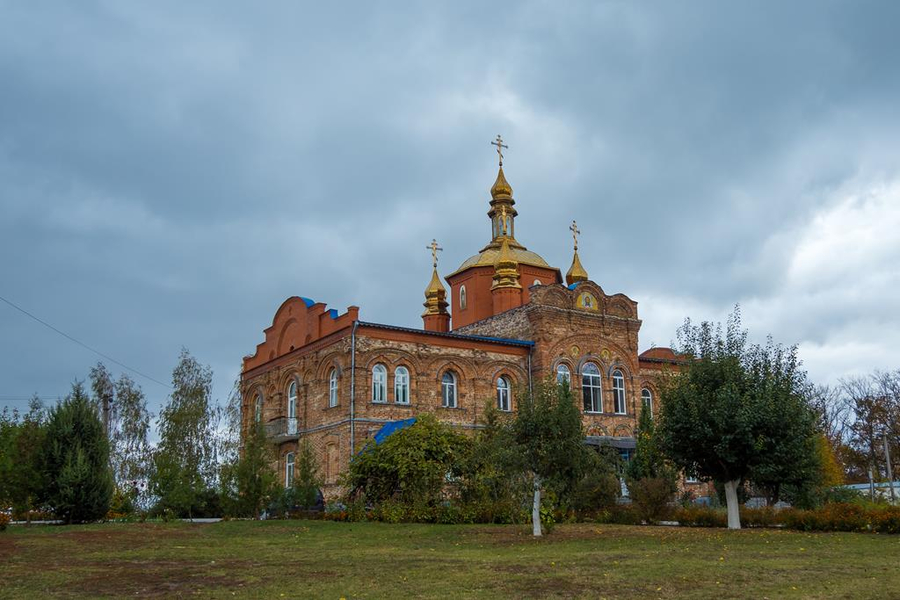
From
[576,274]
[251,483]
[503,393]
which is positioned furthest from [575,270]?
[251,483]

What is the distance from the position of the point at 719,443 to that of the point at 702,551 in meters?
6.62

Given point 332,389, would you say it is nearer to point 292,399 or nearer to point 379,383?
point 379,383

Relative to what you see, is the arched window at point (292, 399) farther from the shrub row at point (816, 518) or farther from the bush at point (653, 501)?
the shrub row at point (816, 518)

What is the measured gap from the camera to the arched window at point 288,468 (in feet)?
114

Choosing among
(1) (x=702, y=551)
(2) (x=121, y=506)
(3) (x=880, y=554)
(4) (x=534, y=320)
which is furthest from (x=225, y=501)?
(3) (x=880, y=554)

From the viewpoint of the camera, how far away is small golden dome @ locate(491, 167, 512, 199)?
4475 cm

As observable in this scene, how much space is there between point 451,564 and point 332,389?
19.8m

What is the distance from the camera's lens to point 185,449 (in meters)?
34.6

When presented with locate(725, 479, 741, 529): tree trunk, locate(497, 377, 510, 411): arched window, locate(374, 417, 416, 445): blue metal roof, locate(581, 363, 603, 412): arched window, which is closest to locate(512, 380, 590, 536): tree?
locate(725, 479, 741, 529): tree trunk

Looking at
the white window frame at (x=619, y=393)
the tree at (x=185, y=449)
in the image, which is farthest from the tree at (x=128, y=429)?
the white window frame at (x=619, y=393)

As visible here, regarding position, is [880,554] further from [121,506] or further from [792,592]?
[121,506]

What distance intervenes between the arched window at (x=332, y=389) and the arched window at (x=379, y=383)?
1.75 m

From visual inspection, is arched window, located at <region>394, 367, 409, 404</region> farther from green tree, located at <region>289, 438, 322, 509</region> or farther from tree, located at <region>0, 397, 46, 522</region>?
tree, located at <region>0, 397, 46, 522</region>

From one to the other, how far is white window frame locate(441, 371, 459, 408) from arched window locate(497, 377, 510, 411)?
6.92 ft
